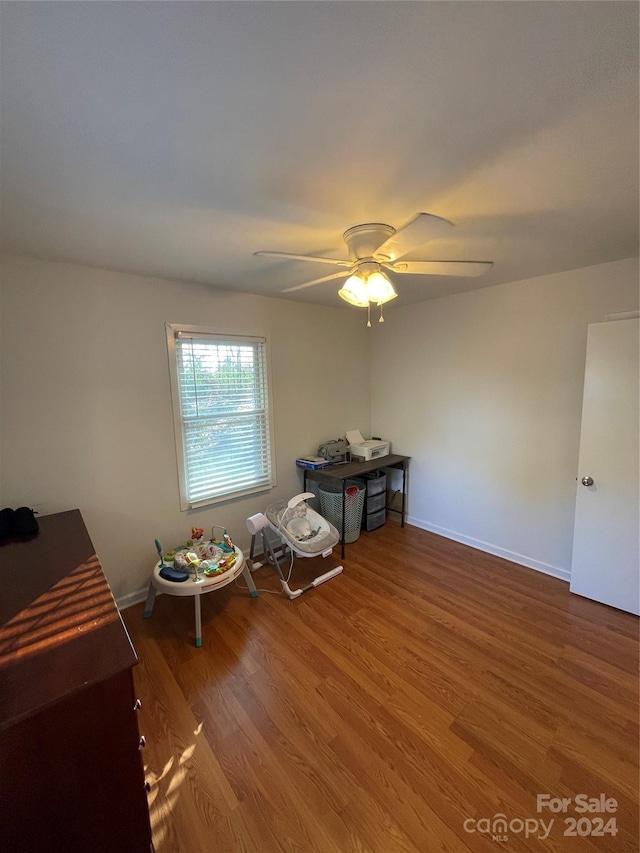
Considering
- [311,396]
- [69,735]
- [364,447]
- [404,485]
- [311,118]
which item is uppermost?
[311,118]

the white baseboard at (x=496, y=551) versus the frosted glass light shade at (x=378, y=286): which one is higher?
the frosted glass light shade at (x=378, y=286)

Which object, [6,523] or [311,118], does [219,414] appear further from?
[311,118]

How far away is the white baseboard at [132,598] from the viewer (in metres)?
2.43

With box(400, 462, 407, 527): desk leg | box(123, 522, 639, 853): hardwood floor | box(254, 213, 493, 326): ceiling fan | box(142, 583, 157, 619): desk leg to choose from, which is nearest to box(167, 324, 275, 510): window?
box(142, 583, 157, 619): desk leg

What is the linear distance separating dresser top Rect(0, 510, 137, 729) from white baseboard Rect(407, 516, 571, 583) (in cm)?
298

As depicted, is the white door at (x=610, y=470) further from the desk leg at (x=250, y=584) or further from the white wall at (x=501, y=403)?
the desk leg at (x=250, y=584)

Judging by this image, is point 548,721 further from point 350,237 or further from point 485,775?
point 350,237

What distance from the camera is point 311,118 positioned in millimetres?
973

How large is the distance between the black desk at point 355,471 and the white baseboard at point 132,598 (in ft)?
5.21

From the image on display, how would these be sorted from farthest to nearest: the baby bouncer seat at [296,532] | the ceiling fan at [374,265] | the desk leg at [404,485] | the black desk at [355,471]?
the desk leg at [404,485] < the black desk at [355,471] < the baby bouncer seat at [296,532] < the ceiling fan at [374,265]

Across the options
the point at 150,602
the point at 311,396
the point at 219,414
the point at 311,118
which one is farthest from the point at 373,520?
the point at 311,118

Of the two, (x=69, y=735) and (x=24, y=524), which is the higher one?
(x=24, y=524)

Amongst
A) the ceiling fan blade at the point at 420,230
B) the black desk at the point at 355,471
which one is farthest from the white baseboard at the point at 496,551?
the ceiling fan blade at the point at 420,230

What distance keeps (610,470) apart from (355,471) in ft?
6.05
